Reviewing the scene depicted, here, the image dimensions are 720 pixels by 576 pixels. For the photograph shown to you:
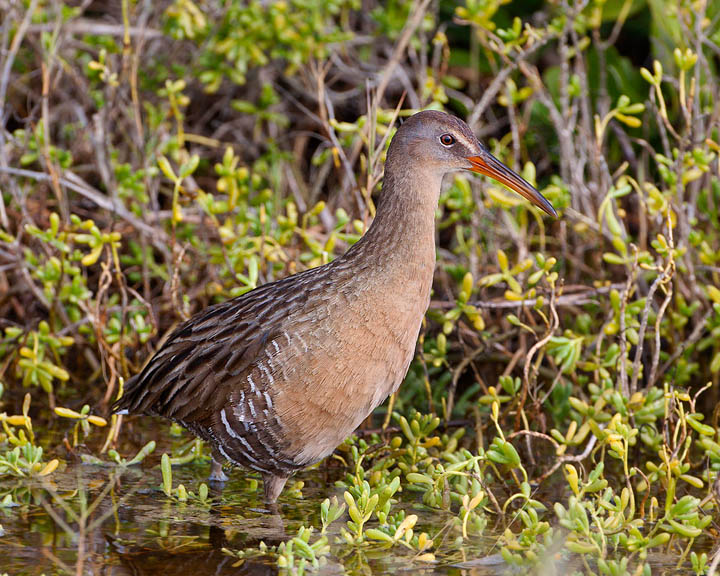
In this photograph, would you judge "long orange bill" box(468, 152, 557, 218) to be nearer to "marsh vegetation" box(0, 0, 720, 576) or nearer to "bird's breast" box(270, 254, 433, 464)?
"marsh vegetation" box(0, 0, 720, 576)

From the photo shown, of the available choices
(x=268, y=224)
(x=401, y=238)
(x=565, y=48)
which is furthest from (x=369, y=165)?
(x=565, y=48)

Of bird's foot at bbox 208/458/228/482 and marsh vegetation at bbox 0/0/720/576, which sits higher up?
marsh vegetation at bbox 0/0/720/576

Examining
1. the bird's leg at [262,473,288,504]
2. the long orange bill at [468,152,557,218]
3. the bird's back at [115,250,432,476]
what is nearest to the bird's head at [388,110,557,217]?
the long orange bill at [468,152,557,218]

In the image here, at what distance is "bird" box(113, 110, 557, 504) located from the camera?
353cm

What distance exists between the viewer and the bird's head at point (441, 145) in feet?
12.2

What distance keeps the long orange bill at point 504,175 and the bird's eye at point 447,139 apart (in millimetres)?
88

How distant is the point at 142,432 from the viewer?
4625 mm

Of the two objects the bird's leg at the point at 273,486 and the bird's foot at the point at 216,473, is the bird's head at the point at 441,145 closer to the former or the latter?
the bird's leg at the point at 273,486

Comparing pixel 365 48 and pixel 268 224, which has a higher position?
pixel 365 48

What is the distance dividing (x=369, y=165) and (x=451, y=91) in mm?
2276

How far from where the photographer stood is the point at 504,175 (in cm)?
377

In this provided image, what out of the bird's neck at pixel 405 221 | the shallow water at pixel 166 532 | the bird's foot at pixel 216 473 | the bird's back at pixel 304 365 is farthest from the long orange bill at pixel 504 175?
the bird's foot at pixel 216 473

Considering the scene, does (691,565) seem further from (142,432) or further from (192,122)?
(192,122)

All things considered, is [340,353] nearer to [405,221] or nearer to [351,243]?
[405,221]
